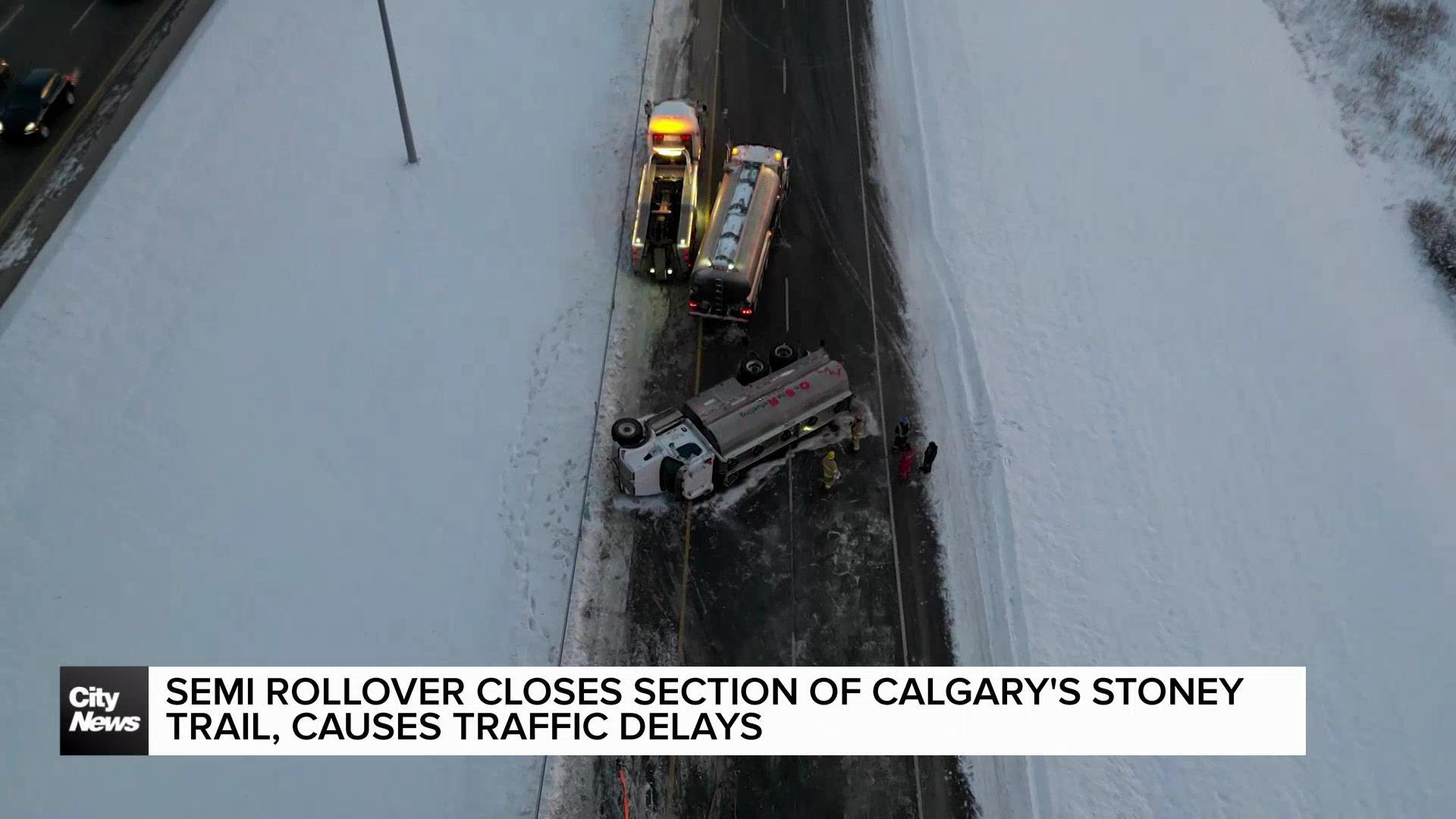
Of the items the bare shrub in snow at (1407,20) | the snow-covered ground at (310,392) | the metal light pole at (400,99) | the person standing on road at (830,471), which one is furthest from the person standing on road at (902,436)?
the bare shrub in snow at (1407,20)

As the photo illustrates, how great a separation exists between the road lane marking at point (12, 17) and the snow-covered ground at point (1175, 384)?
2839 cm

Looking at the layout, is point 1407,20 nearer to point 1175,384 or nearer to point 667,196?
point 1175,384

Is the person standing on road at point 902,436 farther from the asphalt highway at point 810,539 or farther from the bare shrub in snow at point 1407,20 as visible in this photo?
the bare shrub in snow at point 1407,20

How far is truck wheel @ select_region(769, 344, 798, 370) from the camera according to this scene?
24766 mm

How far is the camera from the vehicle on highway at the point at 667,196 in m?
27.5

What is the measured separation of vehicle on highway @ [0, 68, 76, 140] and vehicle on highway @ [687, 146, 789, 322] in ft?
63.7

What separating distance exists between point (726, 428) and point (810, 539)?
295 cm

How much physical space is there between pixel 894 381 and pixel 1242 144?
49.7 feet

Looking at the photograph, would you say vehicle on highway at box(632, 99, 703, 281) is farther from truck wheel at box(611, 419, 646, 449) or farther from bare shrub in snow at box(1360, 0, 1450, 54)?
bare shrub in snow at box(1360, 0, 1450, 54)

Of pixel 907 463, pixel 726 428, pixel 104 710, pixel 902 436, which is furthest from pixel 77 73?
pixel 907 463

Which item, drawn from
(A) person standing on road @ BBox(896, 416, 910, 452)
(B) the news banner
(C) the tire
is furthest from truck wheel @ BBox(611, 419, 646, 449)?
(A) person standing on road @ BBox(896, 416, 910, 452)

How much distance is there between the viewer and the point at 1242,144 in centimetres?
3244

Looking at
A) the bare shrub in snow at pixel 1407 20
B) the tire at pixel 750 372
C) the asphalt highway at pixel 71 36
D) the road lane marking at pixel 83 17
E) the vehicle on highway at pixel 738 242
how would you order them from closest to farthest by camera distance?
the tire at pixel 750 372 < the vehicle on highway at pixel 738 242 < the asphalt highway at pixel 71 36 < the road lane marking at pixel 83 17 < the bare shrub in snow at pixel 1407 20

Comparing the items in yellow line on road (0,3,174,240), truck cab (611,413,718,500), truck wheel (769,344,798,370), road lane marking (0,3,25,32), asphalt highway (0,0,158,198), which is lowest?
truck cab (611,413,718,500)
